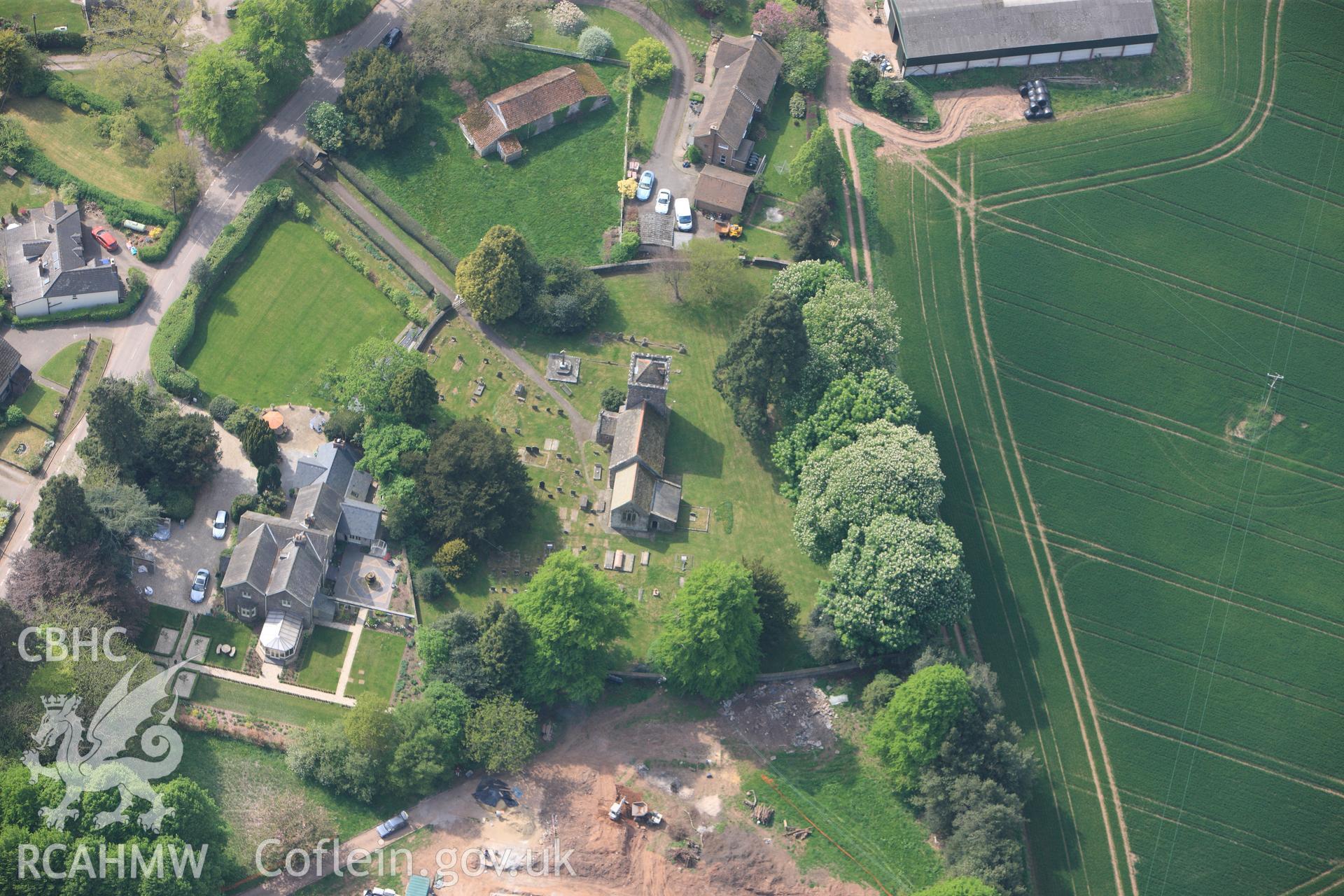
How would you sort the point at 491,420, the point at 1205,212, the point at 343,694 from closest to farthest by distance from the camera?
the point at 343,694
the point at 491,420
the point at 1205,212

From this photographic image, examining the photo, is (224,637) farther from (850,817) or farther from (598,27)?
(598,27)

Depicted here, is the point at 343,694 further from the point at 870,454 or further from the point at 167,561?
the point at 870,454

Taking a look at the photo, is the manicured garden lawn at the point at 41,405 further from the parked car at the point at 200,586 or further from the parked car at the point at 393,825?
the parked car at the point at 393,825

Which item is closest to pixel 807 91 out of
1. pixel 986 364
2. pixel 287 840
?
pixel 986 364

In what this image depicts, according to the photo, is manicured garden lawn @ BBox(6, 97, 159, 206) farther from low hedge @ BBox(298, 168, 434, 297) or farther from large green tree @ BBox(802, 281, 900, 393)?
large green tree @ BBox(802, 281, 900, 393)

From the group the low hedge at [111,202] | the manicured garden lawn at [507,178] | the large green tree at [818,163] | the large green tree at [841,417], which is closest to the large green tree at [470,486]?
the large green tree at [841,417]
